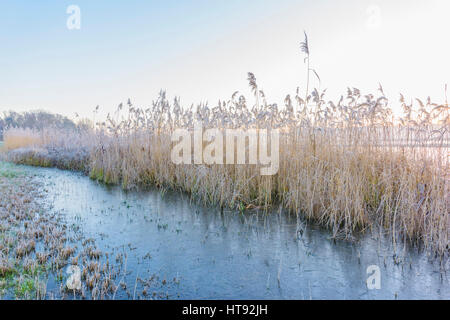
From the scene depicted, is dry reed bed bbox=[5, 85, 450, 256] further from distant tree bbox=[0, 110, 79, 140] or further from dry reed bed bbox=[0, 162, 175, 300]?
distant tree bbox=[0, 110, 79, 140]

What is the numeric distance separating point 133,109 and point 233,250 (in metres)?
6.10

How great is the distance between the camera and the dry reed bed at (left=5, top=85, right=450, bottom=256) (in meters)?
3.45

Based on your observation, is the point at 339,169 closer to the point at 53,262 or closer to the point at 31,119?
the point at 53,262

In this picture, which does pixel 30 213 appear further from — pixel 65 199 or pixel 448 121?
pixel 448 121

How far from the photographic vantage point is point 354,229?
12.5 ft

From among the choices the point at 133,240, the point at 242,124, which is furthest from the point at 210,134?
the point at 133,240

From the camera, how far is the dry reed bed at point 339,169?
345cm

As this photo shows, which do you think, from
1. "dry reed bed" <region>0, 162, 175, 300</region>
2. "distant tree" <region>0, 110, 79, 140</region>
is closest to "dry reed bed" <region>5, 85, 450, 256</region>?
"dry reed bed" <region>0, 162, 175, 300</region>

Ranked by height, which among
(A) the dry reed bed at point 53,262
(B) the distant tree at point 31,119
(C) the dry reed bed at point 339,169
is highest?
(B) the distant tree at point 31,119

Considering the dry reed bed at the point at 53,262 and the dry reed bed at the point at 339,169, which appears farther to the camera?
the dry reed bed at the point at 339,169

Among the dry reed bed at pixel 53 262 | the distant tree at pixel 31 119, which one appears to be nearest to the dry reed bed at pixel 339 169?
the dry reed bed at pixel 53 262

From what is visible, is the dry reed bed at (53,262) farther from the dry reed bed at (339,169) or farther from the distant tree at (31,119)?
the distant tree at (31,119)

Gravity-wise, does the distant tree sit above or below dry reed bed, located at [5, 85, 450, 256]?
above

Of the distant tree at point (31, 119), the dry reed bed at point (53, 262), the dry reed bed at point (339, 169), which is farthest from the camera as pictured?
the distant tree at point (31, 119)
